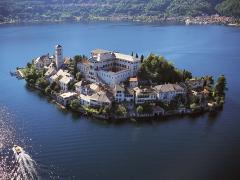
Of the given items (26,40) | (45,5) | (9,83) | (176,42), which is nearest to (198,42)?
(176,42)

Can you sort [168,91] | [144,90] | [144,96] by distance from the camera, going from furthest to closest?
[168,91]
[144,90]
[144,96]

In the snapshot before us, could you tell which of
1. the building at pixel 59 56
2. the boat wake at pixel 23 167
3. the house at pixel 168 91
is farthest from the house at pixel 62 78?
the boat wake at pixel 23 167

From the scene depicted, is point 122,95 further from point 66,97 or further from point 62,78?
point 62,78

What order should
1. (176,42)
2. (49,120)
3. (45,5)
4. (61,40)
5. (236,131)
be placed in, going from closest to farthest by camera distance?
(236,131) < (49,120) < (176,42) < (61,40) < (45,5)

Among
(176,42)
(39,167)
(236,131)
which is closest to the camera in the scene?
(39,167)

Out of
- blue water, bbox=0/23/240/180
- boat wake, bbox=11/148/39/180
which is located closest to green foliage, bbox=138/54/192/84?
blue water, bbox=0/23/240/180

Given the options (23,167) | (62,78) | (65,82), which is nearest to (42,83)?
(62,78)

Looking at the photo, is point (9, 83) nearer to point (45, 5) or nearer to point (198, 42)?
point (198, 42)
